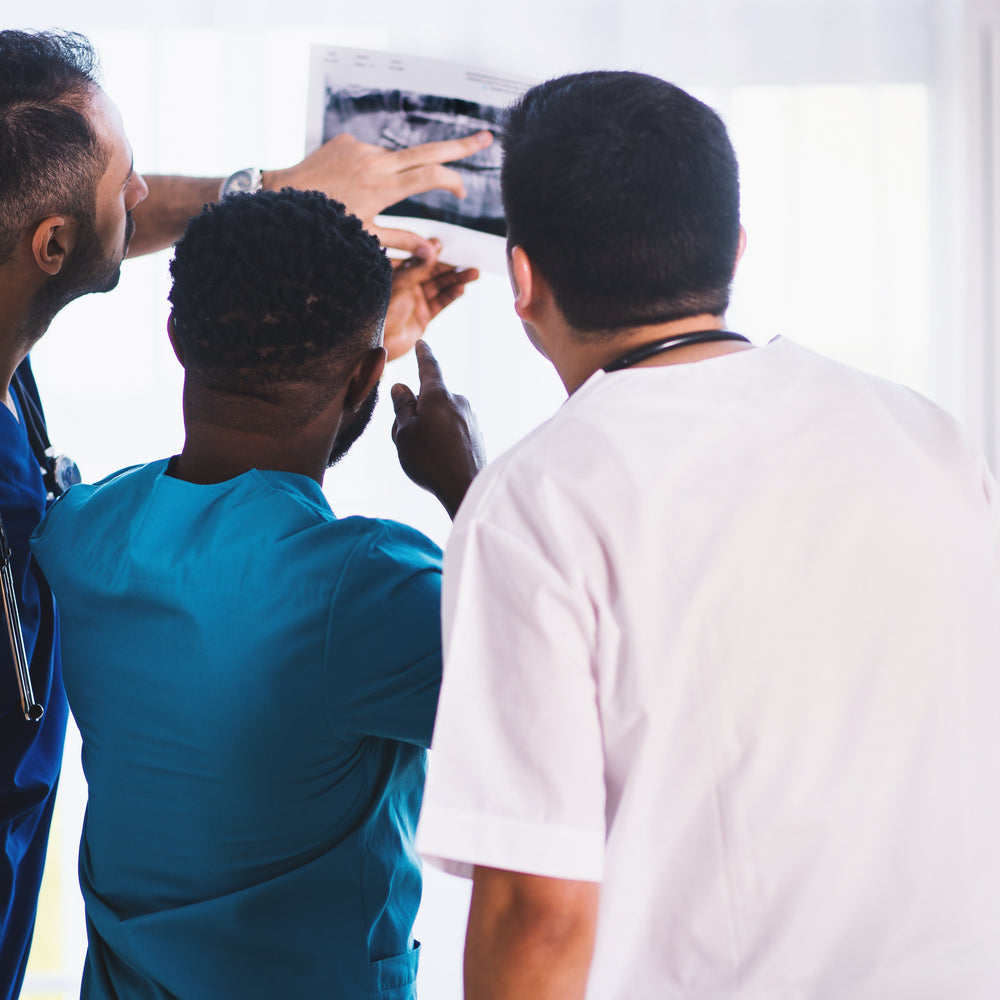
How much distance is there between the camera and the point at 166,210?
53.8 inches

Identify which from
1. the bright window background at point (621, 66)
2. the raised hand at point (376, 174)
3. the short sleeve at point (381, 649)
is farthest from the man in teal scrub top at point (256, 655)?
the bright window background at point (621, 66)

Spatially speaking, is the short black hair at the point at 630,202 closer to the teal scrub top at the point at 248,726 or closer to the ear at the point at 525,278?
the ear at the point at 525,278

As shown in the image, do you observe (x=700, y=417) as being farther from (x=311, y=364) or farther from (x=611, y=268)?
(x=311, y=364)

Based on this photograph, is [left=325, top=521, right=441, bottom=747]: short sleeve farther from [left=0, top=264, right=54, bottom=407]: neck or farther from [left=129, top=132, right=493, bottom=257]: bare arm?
[left=129, top=132, right=493, bottom=257]: bare arm

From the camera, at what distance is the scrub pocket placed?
2.50ft

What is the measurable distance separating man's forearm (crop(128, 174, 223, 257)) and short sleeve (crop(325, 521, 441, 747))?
2.70 ft

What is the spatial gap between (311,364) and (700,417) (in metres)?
0.31

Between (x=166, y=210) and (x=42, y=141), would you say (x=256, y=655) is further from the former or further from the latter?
(x=166, y=210)

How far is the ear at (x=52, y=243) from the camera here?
98cm

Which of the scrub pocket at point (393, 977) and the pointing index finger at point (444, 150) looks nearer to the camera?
the scrub pocket at point (393, 977)

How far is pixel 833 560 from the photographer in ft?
1.95

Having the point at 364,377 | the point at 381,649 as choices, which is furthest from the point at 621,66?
the point at 381,649

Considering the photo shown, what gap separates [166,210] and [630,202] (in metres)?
0.91

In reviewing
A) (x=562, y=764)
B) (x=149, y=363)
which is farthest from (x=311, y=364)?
(x=149, y=363)
